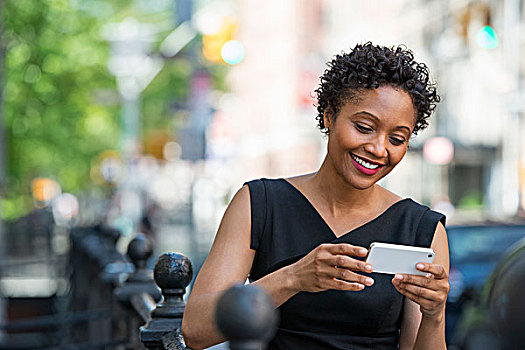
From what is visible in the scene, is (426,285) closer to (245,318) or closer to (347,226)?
(347,226)

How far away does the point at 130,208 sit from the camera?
67.1 feet

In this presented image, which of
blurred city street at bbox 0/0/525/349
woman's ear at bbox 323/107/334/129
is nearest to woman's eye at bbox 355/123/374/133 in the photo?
woman's ear at bbox 323/107/334/129

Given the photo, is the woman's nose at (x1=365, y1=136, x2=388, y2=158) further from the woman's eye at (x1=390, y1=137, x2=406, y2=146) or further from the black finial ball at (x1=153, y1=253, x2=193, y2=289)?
the black finial ball at (x1=153, y1=253, x2=193, y2=289)

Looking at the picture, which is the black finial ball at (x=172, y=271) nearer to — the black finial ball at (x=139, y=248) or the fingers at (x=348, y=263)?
the fingers at (x=348, y=263)

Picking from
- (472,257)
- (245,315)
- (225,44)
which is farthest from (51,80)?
(245,315)

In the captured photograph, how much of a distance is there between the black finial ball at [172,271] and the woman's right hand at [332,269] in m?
0.56

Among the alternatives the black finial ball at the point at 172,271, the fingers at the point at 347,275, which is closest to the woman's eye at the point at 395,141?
the fingers at the point at 347,275

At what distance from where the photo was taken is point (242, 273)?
7.09 ft

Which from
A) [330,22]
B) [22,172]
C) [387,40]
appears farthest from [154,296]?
[330,22]

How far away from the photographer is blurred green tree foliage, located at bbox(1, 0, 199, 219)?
13.8m

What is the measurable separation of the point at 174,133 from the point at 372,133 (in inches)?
876

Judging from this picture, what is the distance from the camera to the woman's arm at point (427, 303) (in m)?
1.98

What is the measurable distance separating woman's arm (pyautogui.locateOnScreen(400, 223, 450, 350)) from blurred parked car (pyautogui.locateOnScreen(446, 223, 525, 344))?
14.6 ft

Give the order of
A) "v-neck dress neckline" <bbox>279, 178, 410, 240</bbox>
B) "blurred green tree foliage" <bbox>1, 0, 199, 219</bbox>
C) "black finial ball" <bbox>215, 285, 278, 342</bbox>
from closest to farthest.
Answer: "black finial ball" <bbox>215, 285, 278, 342</bbox>
"v-neck dress neckline" <bbox>279, 178, 410, 240</bbox>
"blurred green tree foliage" <bbox>1, 0, 199, 219</bbox>
